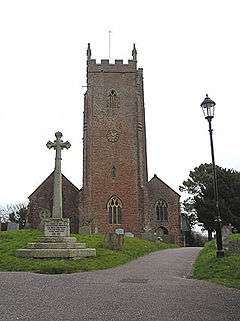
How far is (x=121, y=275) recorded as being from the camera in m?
11.0

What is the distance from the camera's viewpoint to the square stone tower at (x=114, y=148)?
144 ft

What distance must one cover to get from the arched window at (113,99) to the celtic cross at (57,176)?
2971 centimetres

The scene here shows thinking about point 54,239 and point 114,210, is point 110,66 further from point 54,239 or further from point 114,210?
point 54,239

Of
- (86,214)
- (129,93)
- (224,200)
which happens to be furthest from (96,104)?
(224,200)

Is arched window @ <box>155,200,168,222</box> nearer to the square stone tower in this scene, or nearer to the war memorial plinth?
the square stone tower

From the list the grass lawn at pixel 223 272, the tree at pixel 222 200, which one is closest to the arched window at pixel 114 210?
the tree at pixel 222 200

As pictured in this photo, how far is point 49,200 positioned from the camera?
4588 centimetres

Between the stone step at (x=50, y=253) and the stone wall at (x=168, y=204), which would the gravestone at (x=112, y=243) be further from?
the stone wall at (x=168, y=204)

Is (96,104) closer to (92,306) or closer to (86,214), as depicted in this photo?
(86,214)

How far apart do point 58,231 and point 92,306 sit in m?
10.2

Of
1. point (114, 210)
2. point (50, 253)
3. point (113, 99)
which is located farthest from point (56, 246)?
point (113, 99)

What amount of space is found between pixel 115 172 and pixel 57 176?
2815 cm

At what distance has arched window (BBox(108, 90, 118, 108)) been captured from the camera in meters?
47.3

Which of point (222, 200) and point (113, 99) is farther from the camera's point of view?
point (222, 200)
